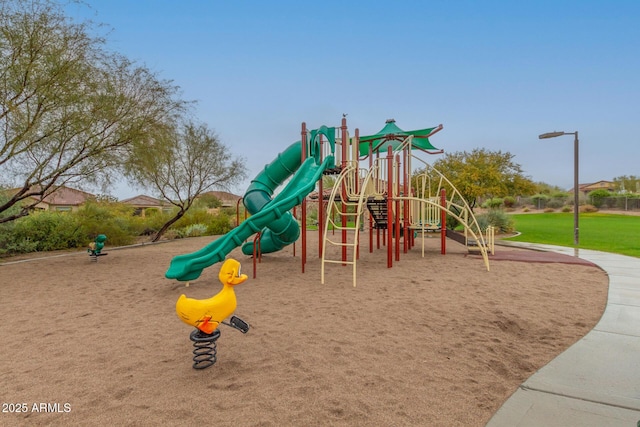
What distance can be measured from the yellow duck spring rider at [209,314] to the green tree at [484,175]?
16.4 m

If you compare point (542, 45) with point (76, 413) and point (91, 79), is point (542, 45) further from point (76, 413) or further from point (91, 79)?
point (91, 79)

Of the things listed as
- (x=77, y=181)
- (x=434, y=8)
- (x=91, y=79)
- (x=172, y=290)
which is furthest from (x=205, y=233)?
(x=434, y=8)

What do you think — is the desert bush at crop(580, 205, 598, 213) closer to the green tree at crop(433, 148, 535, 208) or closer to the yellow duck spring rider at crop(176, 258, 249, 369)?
the green tree at crop(433, 148, 535, 208)

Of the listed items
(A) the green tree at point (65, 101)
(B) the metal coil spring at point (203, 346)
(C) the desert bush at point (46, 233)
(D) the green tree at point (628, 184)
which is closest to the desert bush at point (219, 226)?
(C) the desert bush at point (46, 233)

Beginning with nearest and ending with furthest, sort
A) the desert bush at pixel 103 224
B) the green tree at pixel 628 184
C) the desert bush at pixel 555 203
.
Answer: the desert bush at pixel 103 224 → the desert bush at pixel 555 203 → the green tree at pixel 628 184

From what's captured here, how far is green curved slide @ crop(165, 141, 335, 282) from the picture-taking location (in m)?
6.24

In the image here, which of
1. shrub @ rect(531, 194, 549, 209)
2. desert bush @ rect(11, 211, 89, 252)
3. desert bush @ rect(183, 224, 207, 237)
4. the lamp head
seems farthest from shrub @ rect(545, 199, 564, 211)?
desert bush @ rect(11, 211, 89, 252)

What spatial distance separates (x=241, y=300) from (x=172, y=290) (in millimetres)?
1724

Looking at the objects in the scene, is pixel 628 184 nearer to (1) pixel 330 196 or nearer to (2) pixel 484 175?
(2) pixel 484 175

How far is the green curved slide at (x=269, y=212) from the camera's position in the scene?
6242mm

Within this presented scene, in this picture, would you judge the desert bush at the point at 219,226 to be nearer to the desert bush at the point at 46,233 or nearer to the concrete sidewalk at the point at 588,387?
the desert bush at the point at 46,233

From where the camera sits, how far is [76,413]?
7.77 ft

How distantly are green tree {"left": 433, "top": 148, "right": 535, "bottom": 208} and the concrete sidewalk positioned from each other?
1408 cm

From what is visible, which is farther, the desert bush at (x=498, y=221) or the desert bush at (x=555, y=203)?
the desert bush at (x=555, y=203)
